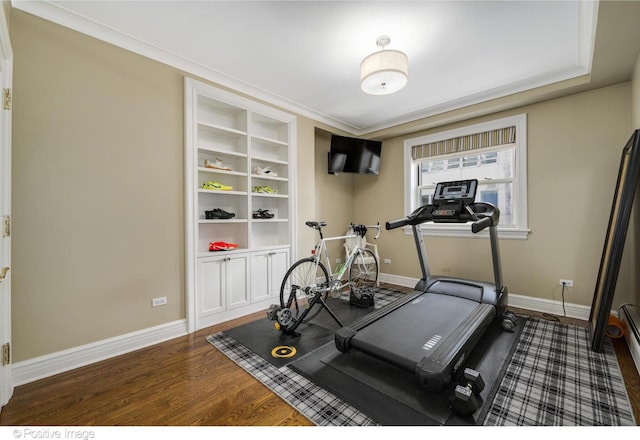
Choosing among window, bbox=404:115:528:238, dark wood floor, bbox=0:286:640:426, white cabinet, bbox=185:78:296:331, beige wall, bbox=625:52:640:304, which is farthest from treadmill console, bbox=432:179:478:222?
white cabinet, bbox=185:78:296:331

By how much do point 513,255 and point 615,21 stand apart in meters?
2.62

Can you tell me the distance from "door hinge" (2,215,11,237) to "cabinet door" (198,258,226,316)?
1.46 metres

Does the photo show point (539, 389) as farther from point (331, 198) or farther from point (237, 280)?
point (331, 198)

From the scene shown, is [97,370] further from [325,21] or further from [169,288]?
[325,21]

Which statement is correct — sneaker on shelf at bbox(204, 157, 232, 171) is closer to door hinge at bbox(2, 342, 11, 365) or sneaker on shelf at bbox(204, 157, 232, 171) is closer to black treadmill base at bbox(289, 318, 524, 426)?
door hinge at bbox(2, 342, 11, 365)

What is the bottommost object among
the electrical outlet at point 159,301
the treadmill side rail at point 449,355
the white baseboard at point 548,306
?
the white baseboard at point 548,306

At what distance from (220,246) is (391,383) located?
2.29 meters

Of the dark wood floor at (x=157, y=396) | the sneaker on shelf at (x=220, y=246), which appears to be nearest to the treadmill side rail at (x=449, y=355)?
the dark wood floor at (x=157, y=396)

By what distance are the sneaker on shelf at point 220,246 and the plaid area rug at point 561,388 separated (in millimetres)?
2816

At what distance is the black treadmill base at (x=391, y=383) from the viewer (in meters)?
1.64

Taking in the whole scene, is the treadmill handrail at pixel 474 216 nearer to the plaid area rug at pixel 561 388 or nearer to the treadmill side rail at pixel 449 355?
the treadmill side rail at pixel 449 355

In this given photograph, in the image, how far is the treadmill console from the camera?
2.91 metres

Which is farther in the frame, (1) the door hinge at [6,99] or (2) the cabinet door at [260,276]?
(2) the cabinet door at [260,276]
